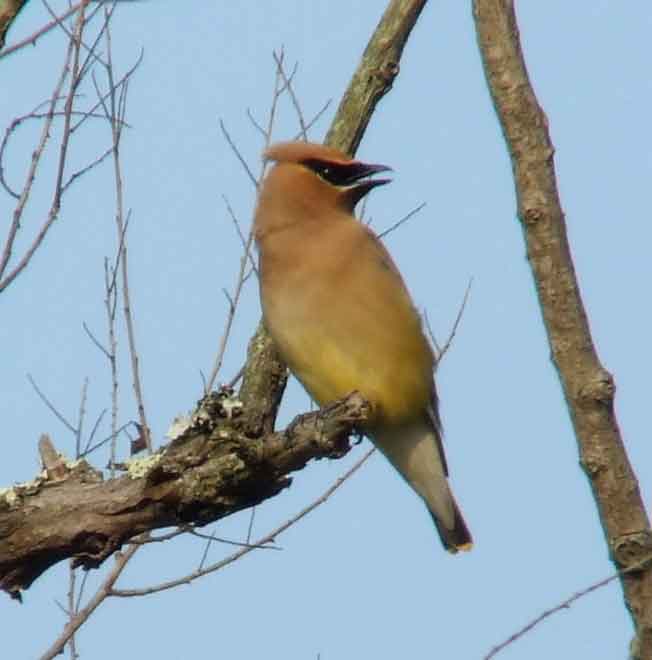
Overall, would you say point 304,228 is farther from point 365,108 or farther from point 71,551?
point 71,551

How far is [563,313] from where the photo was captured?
9.78ft

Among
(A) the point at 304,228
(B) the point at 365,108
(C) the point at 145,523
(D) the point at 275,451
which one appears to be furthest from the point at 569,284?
(B) the point at 365,108

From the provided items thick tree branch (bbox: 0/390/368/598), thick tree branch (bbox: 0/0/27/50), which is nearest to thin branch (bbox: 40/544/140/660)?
thick tree branch (bbox: 0/390/368/598)

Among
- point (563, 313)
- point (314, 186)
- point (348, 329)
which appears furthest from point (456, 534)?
point (563, 313)

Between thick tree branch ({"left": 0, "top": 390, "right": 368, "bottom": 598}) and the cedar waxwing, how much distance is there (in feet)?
2.75

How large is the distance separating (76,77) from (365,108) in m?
1.11

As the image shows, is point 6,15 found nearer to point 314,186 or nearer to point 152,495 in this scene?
point 152,495

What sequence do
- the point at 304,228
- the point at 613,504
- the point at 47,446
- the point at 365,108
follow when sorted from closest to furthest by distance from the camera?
1. the point at 613,504
2. the point at 47,446
3. the point at 304,228
4. the point at 365,108

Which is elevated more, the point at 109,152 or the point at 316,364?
the point at 109,152

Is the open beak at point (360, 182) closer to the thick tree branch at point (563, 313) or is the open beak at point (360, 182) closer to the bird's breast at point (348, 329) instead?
the bird's breast at point (348, 329)

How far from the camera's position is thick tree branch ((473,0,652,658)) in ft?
9.59

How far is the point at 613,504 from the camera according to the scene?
2926mm

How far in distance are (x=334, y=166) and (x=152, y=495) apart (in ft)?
6.14

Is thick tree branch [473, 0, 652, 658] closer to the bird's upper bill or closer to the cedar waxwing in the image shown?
the cedar waxwing
